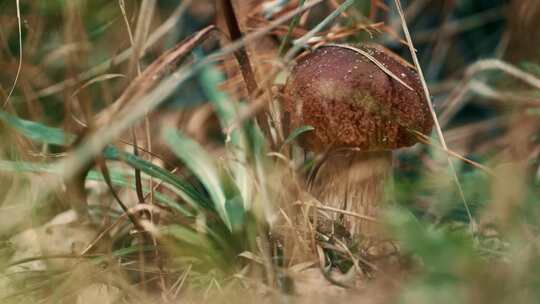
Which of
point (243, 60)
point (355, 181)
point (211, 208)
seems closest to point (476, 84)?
point (355, 181)

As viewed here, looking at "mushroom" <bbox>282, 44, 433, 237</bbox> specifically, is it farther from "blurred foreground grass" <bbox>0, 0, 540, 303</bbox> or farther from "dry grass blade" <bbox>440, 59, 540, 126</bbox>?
"dry grass blade" <bbox>440, 59, 540, 126</bbox>

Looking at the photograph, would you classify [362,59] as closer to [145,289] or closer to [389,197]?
[389,197]

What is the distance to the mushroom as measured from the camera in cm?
126

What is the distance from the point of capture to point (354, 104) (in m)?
1.26

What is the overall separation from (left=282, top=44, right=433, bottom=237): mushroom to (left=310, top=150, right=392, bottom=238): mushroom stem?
0.05 feet

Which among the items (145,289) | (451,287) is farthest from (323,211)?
(451,287)

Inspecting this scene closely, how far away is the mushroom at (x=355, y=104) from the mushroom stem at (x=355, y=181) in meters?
0.01

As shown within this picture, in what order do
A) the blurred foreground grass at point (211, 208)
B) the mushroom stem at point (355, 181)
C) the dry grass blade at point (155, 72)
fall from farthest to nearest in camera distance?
the mushroom stem at point (355, 181) → the dry grass blade at point (155, 72) → the blurred foreground grass at point (211, 208)

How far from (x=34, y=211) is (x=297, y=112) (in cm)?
54

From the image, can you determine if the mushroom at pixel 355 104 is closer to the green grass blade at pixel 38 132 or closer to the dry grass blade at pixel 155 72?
the dry grass blade at pixel 155 72

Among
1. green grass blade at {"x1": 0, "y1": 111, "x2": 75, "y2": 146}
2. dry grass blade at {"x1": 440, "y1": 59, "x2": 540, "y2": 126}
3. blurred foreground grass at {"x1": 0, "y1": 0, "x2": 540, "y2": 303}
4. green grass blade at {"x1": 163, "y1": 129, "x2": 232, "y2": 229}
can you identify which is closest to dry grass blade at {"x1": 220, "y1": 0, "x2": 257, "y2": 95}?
blurred foreground grass at {"x1": 0, "y1": 0, "x2": 540, "y2": 303}

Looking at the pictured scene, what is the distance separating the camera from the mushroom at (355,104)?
4.14ft

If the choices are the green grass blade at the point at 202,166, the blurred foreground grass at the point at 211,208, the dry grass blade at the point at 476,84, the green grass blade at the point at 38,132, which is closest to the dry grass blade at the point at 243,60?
the blurred foreground grass at the point at 211,208

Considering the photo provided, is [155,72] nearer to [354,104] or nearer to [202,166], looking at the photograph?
[202,166]
